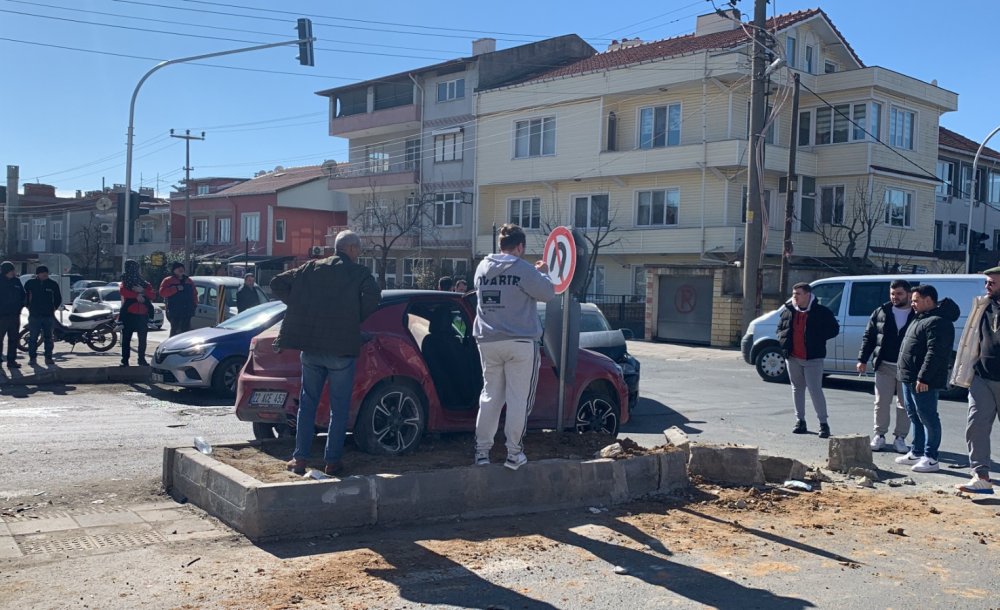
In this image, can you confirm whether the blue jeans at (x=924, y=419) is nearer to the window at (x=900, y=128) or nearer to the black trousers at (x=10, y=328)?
the black trousers at (x=10, y=328)

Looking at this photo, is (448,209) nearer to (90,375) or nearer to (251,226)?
(251,226)

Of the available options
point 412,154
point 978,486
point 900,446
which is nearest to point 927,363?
point 978,486

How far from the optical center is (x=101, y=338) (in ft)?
63.6

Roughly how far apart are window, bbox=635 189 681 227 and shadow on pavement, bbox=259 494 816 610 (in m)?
28.8

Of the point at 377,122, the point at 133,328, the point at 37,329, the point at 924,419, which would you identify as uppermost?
the point at 377,122

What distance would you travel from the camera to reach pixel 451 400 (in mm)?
8125

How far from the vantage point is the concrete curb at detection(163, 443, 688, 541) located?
5.94m

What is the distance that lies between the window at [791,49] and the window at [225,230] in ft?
118

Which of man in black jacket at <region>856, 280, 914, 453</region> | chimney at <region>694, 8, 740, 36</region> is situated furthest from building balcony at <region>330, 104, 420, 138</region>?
man in black jacket at <region>856, 280, 914, 453</region>

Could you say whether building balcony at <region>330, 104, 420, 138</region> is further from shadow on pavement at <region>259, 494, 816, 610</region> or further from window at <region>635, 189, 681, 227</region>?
shadow on pavement at <region>259, 494, 816, 610</region>

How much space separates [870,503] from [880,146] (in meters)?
29.1

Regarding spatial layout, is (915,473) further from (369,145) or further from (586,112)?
(369,145)

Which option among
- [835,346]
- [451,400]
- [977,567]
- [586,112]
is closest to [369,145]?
[586,112]

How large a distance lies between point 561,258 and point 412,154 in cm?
3910
